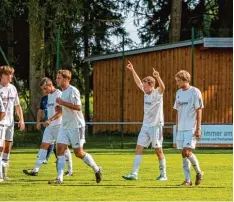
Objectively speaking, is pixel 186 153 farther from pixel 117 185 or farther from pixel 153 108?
pixel 153 108

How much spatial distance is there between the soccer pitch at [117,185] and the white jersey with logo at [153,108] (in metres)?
1.02

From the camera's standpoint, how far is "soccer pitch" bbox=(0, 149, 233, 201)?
13109 mm

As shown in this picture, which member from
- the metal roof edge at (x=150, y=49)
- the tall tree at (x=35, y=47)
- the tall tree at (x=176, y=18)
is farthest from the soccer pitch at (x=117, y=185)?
the tall tree at (x=176, y=18)

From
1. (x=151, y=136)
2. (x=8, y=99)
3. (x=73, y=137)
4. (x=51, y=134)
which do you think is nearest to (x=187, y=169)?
(x=151, y=136)

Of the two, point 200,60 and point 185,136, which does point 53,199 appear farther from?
point 200,60

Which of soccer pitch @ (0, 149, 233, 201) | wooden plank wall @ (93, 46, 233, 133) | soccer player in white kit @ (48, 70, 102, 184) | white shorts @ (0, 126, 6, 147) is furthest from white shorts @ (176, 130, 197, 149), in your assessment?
wooden plank wall @ (93, 46, 233, 133)

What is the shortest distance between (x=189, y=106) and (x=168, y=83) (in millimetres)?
21046

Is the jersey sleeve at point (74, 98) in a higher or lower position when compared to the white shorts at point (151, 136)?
higher

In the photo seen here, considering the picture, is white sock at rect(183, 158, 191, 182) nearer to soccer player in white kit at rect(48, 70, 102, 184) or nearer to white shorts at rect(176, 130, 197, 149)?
white shorts at rect(176, 130, 197, 149)

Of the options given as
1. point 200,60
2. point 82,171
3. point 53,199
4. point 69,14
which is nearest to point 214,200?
point 53,199

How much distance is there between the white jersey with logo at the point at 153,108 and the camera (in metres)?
16.1

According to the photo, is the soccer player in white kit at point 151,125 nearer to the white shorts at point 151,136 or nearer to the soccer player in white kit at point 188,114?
the white shorts at point 151,136

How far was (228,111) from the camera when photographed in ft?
114

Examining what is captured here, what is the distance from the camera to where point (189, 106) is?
14.8 metres
